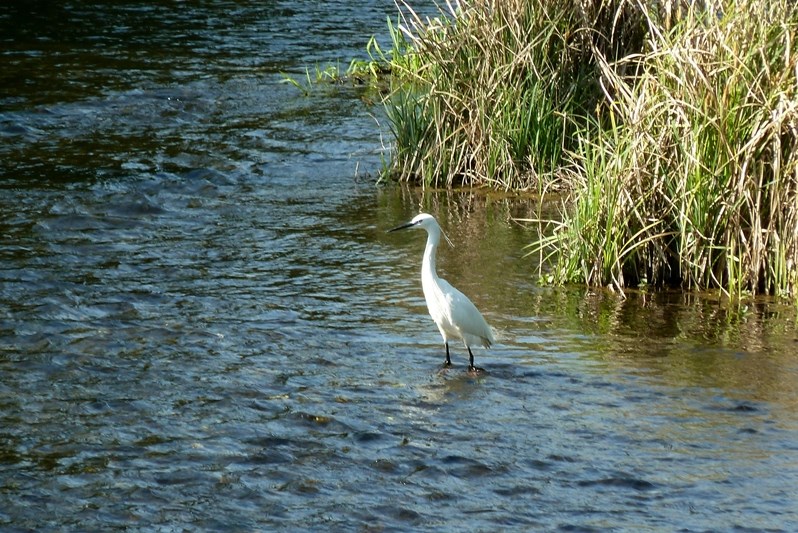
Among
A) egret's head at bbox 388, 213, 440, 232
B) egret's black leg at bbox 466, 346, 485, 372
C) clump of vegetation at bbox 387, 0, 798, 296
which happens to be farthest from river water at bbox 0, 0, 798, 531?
egret's head at bbox 388, 213, 440, 232

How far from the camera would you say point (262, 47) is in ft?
57.1

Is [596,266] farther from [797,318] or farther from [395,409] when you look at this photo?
[395,409]

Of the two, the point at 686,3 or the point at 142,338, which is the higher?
the point at 686,3

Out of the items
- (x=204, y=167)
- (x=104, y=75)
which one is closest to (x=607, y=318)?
(x=204, y=167)

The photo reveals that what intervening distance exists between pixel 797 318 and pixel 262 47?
11475mm

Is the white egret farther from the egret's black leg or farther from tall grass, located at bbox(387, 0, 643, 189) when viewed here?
tall grass, located at bbox(387, 0, 643, 189)

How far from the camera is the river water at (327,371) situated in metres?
5.25

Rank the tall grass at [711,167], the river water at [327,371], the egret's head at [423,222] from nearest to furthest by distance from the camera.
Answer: the river water at [327,371] < the egret's head at [423,222] < the tall grass at [711,167]

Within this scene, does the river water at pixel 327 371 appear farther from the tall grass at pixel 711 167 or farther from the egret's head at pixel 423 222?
the egret's head at pixel 423 222

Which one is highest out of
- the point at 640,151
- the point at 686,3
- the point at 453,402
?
the point at 686,3

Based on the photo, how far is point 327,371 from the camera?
672 centimetres

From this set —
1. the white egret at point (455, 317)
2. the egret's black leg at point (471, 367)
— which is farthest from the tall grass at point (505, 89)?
the egret's black leg at point (471, 367)

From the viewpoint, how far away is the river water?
5246mm

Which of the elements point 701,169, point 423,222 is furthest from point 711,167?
point 423,222
